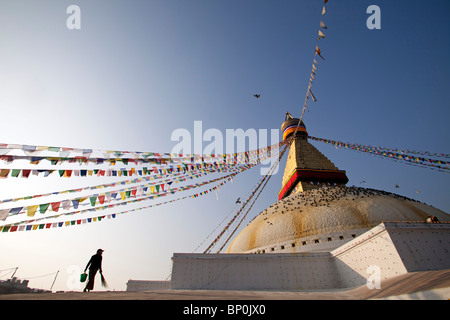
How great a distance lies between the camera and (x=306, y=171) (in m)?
17.2

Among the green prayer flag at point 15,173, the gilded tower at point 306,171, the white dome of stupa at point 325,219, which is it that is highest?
the gilded tower at point 306,171

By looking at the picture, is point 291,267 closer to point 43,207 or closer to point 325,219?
point 325,219

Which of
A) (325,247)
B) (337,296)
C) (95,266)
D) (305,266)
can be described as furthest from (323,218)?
(95,266)

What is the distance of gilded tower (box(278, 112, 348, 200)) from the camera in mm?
17031

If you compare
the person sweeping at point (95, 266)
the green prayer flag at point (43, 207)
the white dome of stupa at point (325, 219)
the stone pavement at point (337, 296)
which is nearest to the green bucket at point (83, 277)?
the person sweeping at point (95, 266)

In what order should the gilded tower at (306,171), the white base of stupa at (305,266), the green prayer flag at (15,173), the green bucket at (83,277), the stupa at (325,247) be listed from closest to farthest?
1. the green prayer flag at (15,173)
2. the green bucket at (83,277)
3. the stupa at (325,247)
4. the white base of stupa at (305,266)
5. the gilded tower at (306,171)

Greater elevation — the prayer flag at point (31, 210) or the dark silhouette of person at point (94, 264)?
the prayer flag at point (31, 210)

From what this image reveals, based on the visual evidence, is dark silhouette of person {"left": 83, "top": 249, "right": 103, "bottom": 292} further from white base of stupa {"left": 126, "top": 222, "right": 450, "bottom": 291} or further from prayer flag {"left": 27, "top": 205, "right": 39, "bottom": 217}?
white base of stupa {"left": 126, "top": 222, "right": 450, "bottom": 291}

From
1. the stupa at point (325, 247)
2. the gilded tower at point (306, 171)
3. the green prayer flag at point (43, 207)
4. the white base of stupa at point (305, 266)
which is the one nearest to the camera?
the green prayer flag at point (43, 207)

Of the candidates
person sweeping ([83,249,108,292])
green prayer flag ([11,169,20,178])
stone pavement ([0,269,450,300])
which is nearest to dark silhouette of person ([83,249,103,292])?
person sweeping ([83,249,108,292])

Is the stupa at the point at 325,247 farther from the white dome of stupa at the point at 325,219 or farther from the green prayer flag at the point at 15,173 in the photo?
the green prayer flag at the point at 15,173

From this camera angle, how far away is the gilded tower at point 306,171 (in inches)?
671

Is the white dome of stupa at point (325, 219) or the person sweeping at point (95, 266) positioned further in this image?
the white dome of stupa at point (325, 219)
